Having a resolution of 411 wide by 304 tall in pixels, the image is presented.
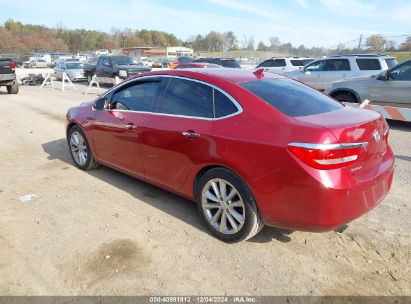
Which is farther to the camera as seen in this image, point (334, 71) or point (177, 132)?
point (334, 71)

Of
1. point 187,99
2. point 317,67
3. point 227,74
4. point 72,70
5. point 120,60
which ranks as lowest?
point 72,70

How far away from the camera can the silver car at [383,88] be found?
8836 millimetres

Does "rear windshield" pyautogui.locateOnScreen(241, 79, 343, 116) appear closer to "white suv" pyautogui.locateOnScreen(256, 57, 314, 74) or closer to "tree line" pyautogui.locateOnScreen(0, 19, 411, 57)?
"white suv" pyautogui.locateOnScreen(256, 57, 314, 74)

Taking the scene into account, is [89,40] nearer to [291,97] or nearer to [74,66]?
[74,66]

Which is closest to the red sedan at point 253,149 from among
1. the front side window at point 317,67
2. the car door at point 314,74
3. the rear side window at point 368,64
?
the rear side window at point 368,64

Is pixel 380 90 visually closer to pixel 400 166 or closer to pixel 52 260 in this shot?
pixel 400 166

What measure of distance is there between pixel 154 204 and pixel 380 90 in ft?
23.5

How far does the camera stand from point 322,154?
9.73ft

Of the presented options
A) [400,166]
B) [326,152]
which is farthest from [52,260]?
[400,166]

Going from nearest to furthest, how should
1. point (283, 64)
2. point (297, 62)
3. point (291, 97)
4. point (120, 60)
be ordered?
point (291, 97) < point (283, 64) < point (297, 62) < point (120, 60)

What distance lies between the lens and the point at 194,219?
421 cm

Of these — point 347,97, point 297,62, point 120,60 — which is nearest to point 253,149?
point 347,97

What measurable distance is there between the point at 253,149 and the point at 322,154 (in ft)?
1.94

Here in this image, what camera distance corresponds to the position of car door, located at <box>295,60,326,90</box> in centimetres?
1445
